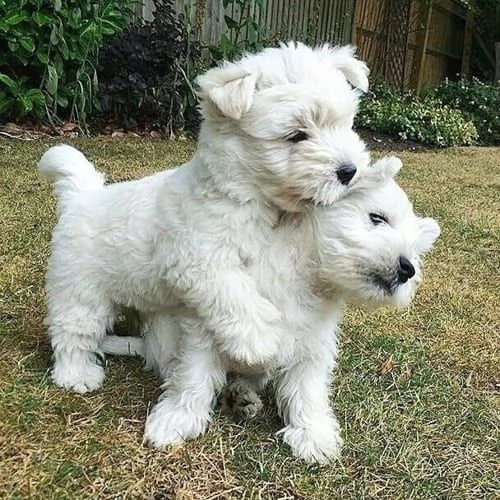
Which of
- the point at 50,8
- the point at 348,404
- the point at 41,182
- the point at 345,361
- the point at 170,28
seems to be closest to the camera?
the point at 348,404

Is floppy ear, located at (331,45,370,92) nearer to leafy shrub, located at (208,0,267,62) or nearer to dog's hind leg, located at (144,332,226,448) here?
dog's hind leg, located at (144,332,226,448)

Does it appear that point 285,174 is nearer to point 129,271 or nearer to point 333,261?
point 333,261

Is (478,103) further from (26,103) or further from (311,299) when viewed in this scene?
(311,299)

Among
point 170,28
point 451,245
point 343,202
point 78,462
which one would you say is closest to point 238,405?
point 78,462

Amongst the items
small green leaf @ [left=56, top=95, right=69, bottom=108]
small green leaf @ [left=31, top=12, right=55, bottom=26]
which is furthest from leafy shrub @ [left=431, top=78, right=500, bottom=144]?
small green leaf @ [left=31, top=12, right=55, bottom=26]

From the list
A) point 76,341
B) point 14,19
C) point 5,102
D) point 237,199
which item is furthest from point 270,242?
point 5,102

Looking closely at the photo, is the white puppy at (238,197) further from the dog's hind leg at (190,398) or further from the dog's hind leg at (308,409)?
the dog's hind leg at (308,409)

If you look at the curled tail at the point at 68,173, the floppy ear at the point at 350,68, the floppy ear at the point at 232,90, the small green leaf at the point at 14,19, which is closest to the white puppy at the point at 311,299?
the floppy ear at the point at 232,90
